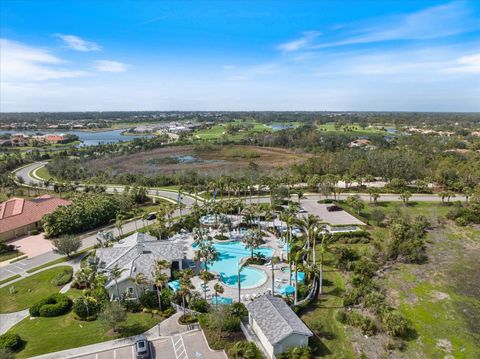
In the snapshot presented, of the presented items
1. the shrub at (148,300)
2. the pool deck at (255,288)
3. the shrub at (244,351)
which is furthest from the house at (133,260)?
the shrub at (244,351)

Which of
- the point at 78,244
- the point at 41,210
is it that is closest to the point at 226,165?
the point at 41,210

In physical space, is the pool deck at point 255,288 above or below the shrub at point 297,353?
below

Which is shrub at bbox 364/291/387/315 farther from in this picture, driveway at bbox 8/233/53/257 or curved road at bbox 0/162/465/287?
driveway at bbox 8/233/53/257

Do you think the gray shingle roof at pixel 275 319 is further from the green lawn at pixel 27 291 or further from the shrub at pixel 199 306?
the green lawn at pixel 27 291

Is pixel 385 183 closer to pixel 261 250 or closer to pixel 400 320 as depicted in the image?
pixel 261 250

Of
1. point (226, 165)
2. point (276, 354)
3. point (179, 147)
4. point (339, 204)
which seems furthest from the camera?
point (179, 147)

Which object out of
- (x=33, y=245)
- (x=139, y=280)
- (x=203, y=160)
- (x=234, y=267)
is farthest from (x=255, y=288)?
(x=203, y=160)
